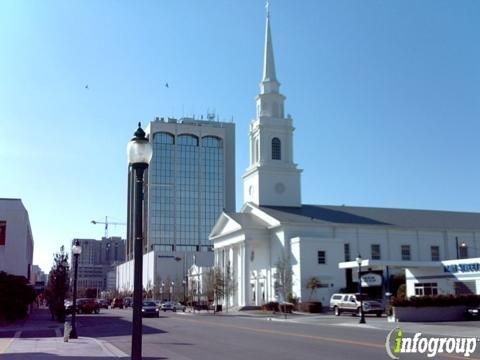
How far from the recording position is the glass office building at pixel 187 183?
561ft

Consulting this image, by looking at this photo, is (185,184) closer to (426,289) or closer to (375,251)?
(375,251)

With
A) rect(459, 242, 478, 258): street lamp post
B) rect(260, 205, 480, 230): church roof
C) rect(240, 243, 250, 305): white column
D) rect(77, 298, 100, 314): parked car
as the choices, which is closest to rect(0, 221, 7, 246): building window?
rect(77, 298, 100, 314): parked car

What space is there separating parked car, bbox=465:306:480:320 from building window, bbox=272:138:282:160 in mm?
46398

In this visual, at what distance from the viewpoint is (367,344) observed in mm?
23234

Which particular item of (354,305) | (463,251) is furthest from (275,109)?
(354,305)

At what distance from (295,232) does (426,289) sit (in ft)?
85.2

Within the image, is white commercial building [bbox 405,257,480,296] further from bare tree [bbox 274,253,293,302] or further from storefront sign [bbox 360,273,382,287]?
bare tree [bbox 274,253,293,302]

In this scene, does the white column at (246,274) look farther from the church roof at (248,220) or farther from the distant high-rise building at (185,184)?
the distant high-rise building at (185,184)

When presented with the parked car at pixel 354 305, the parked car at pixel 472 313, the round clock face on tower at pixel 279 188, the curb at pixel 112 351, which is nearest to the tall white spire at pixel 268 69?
the round clock face on tower at pixel 279 188

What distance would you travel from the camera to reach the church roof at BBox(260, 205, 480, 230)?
3157 inches

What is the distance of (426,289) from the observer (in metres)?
52.2

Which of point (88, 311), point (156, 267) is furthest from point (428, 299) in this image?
point (156, 267)

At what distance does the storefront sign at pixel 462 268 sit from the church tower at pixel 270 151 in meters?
35.7

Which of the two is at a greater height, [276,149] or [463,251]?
[276,149]
